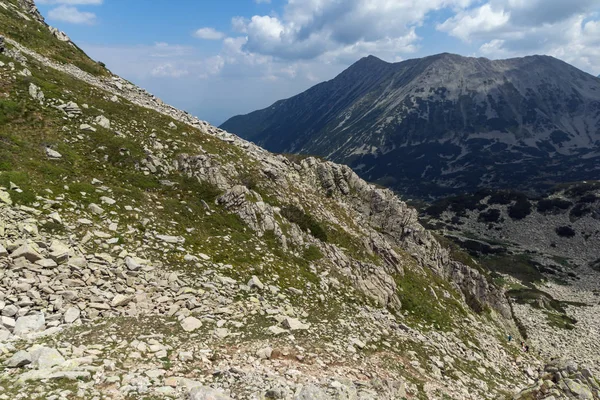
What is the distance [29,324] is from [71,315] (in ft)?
4.31

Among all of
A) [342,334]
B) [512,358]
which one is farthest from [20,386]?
[512,358]

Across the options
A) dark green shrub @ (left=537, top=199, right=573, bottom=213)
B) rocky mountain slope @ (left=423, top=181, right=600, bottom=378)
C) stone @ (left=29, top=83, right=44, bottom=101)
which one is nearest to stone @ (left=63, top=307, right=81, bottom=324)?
stone @ (left=29, top=83, right=44, bottom=101)

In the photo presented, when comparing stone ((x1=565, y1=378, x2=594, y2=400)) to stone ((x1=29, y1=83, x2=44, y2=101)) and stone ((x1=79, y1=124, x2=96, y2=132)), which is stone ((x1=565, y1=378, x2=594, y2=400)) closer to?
stone ((x1=79, y1=124, x2=96, y2=132))

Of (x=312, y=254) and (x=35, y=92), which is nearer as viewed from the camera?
(x=312, y=254)

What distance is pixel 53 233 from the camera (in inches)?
627

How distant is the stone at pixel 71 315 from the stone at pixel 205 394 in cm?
609

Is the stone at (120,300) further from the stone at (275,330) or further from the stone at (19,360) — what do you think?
the stone at (275,330)

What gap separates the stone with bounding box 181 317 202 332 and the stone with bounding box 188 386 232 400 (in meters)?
3.96

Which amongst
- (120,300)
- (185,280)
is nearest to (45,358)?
(120,300)

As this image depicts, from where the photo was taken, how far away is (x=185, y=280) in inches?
674

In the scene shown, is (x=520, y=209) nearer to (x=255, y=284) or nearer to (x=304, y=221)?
(x=304, y=221)

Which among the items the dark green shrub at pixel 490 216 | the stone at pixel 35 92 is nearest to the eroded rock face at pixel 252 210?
the stone at pixel 35 92

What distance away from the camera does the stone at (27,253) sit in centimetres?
1380

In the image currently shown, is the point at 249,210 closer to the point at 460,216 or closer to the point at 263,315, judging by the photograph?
the point at 263,315
